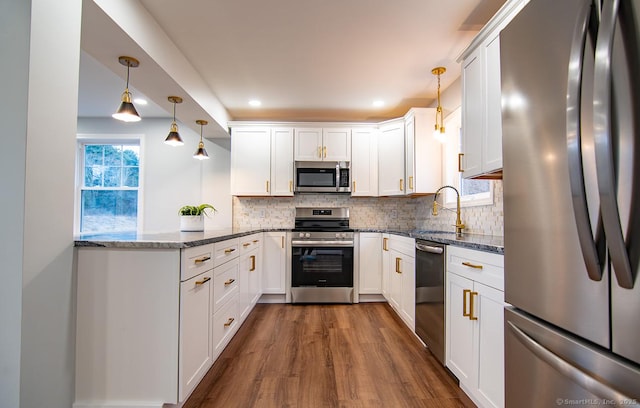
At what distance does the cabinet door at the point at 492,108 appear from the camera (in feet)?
5.61

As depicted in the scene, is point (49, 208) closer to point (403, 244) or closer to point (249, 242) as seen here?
point (249, 242)

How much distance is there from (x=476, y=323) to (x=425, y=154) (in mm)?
2176

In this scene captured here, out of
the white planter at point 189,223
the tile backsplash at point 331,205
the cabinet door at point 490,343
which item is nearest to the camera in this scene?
the cabinet door at point 490,343

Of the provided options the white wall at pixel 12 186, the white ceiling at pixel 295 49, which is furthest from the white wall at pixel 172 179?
the white wall at pixel 12 186

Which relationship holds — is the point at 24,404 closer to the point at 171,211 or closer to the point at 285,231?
the point at 285,231

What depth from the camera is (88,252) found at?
145 centimetres

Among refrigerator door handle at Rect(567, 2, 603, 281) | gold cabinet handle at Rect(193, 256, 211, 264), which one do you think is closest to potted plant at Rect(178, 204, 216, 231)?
gold cabinet handle at Rect(193, 256, 211, 264)

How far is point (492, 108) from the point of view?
1771 millimetres

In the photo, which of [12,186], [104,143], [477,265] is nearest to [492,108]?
[477,265]

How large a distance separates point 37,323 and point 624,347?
6.27 ft

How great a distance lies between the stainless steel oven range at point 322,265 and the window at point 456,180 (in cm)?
128

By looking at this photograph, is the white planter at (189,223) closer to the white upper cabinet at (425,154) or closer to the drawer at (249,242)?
the drawer at (249,242)

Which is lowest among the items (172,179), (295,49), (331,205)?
(331,205)

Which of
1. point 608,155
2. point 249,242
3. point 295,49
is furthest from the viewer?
point 249,242
